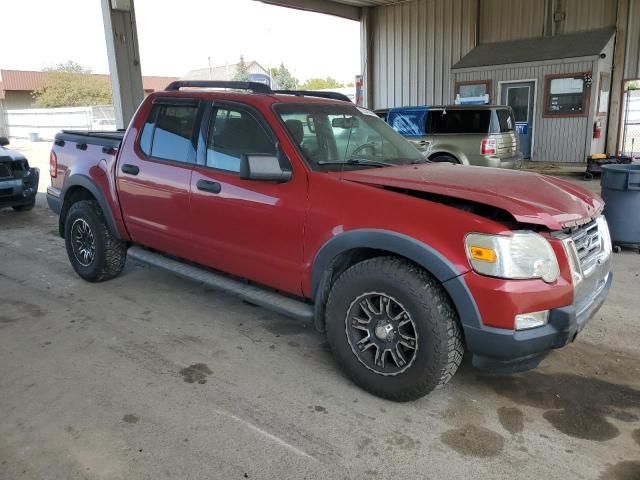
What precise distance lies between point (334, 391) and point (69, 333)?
89.7 inches

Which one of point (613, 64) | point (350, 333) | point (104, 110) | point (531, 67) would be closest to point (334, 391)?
point (350, 333)

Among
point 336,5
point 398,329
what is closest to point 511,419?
point 398,329

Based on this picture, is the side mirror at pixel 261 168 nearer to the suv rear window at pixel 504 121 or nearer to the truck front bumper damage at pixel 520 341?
the truck front bumper damage at pixel 520 341

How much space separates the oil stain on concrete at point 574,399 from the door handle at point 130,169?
3.24 meters

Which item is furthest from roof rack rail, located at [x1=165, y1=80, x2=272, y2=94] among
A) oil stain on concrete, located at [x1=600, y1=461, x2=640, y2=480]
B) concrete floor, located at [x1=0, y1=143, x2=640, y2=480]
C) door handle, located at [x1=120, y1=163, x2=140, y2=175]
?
oil stain on concrete, located at [x1=600, y1=461, x2=640, y2=480]

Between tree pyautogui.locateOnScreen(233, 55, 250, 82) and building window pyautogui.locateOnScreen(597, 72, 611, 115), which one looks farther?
tree pyautogui.locateOnScreen(233, 55, 250, 82)

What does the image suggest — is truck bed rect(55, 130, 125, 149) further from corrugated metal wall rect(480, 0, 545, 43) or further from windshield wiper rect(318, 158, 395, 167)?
corrugated metal wall rect(480, 0, 545, 43)

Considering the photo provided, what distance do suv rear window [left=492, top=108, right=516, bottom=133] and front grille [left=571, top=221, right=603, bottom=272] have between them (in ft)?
26.5

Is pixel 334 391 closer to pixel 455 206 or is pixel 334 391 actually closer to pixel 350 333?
pixel 350 333

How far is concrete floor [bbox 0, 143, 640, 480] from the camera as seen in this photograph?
2.71 metres

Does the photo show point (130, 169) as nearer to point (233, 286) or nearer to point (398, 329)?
point (233, 286)

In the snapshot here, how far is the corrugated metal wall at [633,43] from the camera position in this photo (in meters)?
14.8

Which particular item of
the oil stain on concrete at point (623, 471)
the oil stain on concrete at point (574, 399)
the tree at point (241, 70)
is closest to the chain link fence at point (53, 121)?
the oil stain on concrete at point (574, 399)

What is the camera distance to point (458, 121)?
11289mm
